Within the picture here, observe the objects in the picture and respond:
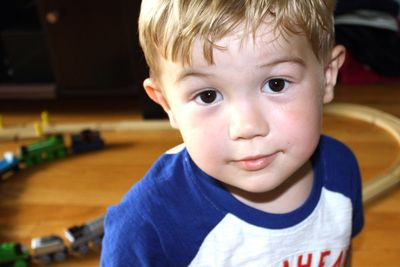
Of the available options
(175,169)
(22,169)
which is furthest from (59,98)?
(175,169)

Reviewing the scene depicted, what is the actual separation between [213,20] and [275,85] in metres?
0.10

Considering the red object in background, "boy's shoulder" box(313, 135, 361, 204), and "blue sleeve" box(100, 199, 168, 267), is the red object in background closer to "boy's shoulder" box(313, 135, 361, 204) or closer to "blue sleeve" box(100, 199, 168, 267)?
"boy's shoulder" box(313, 135, 361, 204)

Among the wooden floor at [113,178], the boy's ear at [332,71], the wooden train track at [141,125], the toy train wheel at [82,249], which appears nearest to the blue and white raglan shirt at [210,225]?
the boy's ear at [332,71]

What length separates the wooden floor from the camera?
1188mm

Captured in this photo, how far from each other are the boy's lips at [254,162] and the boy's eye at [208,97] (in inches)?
3.0

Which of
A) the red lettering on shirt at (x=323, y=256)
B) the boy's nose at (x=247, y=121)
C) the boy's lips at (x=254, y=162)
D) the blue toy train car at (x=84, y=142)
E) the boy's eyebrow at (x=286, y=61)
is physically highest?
the boy's eyebrow at (x=286, y=61)

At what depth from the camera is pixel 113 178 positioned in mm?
1456

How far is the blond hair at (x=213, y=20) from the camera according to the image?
1.90ft

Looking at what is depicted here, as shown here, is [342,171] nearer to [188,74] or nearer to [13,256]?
[188,74]

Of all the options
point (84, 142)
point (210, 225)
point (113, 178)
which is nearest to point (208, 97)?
point (210, 225)

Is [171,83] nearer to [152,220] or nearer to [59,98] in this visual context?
[152,220]

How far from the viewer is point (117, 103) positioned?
1944mm

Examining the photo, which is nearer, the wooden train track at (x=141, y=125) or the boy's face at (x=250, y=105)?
the boy's face at (x=250, y=105)

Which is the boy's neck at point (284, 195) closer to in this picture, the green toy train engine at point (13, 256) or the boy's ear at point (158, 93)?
the boy's ear at point (158, 93)
